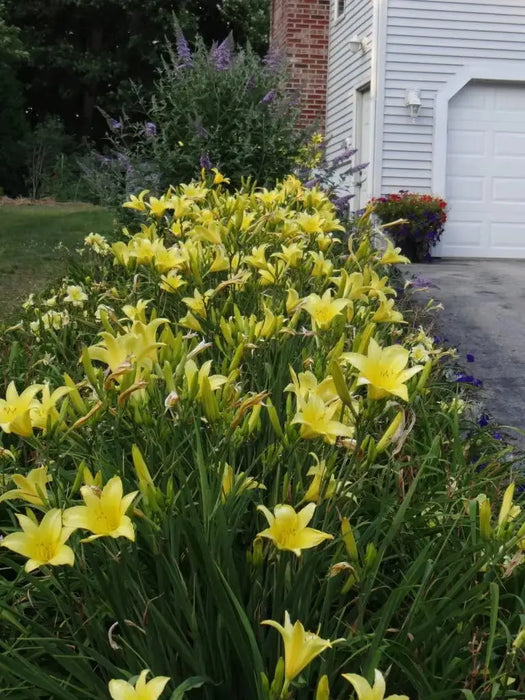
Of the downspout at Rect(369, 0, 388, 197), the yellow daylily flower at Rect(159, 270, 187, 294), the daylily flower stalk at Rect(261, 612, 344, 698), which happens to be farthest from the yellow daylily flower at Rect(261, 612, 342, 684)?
the downspout at Rect(369, 0, 388, 197)

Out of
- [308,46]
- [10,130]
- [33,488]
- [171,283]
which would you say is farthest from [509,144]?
[10,130]

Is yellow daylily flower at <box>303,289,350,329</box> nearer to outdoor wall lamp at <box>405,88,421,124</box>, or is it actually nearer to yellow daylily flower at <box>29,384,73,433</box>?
yellow daylily flower at <box>29,384,73,433</box>

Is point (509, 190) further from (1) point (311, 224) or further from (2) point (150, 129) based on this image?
(1) point (311, 224)

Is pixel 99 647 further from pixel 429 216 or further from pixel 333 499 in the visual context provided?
pixel 429 216

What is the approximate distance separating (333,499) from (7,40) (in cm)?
1941

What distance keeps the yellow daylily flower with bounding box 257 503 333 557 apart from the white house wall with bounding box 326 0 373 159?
10871 millimetres

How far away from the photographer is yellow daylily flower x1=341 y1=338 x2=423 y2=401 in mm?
1315

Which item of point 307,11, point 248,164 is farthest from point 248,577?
point 307,11

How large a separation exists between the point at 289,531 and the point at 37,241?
34.8ft

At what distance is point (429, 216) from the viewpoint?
1026 centimetres

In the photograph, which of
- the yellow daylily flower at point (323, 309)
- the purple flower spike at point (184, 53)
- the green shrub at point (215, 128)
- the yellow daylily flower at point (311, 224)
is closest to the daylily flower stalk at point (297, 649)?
the yellow daylily flower at point (323, 309)

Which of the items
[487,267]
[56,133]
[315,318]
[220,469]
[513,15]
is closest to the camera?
[220,469]

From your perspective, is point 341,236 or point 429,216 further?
point 429,216

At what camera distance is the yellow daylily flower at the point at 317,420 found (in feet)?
4.40
